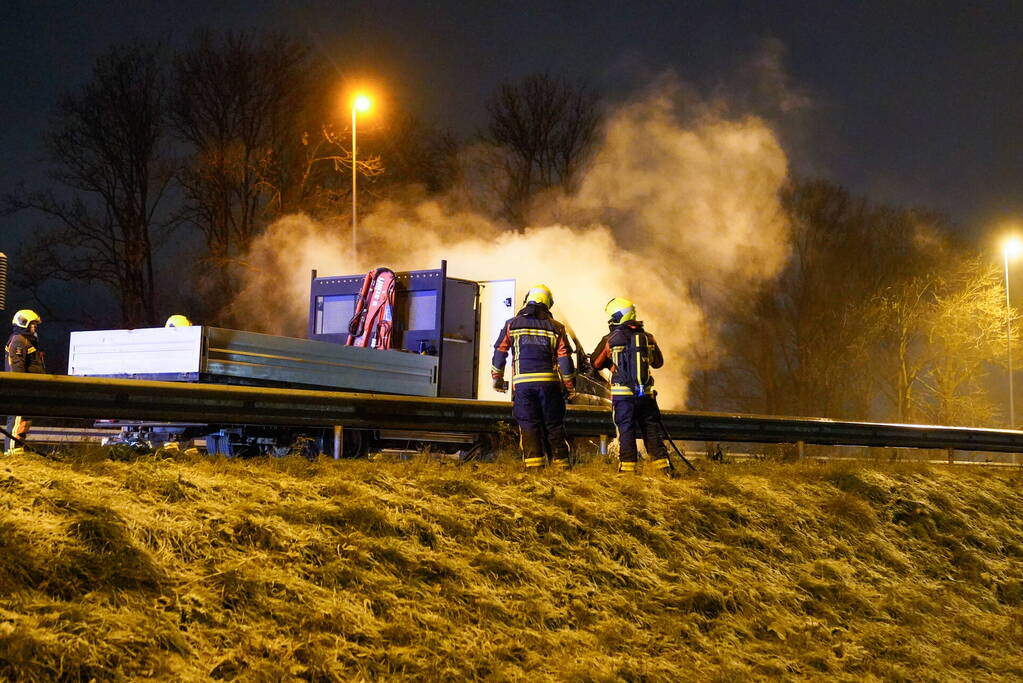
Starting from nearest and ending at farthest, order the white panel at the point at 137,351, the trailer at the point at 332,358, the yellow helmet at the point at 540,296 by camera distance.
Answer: the yellow helmet at the point at 540,296
the white panel at the point at 137,351
the trailer at the point at 332,358

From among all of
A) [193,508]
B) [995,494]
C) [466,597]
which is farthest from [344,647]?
[995,494]

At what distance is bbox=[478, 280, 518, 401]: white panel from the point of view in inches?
620

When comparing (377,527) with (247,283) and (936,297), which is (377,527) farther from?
(936,297)

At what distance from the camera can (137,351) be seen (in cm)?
1112

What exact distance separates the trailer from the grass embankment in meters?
2.96

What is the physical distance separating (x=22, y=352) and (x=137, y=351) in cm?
274

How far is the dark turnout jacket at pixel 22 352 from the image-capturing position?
1288 cm

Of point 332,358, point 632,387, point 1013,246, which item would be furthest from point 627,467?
point 1013,246

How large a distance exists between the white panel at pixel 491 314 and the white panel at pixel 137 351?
18.5 feet

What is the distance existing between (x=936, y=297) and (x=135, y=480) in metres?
34.2

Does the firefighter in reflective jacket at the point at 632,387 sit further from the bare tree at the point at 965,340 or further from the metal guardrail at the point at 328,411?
the bare tree at the point at 965,340

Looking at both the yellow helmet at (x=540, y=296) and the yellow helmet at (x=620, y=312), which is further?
the yellow helmet at (x=620, y=312)

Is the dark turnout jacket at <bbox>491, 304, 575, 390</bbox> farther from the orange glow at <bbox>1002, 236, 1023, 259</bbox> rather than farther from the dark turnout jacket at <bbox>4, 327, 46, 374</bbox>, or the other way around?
the orange glow at <bbox>1002, 236, 1023, 259</bbox>

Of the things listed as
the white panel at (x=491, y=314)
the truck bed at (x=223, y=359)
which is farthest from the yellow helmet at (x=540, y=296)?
the white panel at (x=491, y=314)
